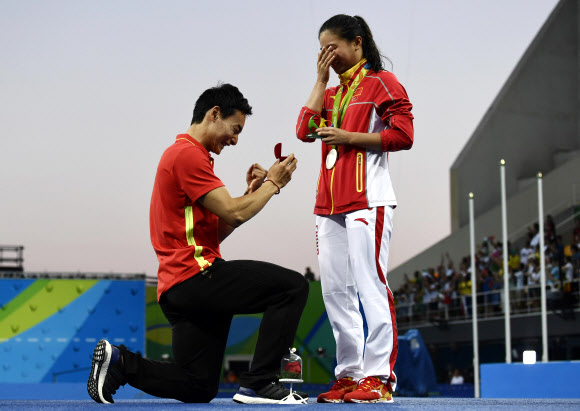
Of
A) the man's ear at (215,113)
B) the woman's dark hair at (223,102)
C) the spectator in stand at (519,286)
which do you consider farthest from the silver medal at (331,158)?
the spectator in stand at (519,286)

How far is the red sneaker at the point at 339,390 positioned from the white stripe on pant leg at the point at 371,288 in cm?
11

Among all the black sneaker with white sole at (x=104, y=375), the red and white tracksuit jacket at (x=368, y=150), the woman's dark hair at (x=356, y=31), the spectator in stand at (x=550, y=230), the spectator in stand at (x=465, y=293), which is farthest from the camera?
the spectator in stand at (x=465, y=293)

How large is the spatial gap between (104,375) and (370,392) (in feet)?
3.61

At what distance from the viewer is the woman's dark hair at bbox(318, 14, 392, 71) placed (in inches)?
157

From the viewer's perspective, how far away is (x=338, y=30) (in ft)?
13.1

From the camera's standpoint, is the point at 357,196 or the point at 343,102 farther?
the point at 343,102

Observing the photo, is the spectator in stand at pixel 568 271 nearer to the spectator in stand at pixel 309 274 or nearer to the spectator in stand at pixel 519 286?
the spectator in stand at pixel 519 286

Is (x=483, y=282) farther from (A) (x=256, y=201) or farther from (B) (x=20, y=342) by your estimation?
(A) (x=256, y=201)

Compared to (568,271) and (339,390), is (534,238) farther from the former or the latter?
(339,390)

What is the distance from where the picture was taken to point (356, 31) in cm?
401

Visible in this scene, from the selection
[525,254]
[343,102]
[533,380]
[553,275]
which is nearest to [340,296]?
[343,102]

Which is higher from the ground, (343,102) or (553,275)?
(343,102)

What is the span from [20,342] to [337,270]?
45.9 ft

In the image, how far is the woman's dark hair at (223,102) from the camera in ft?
12.3
